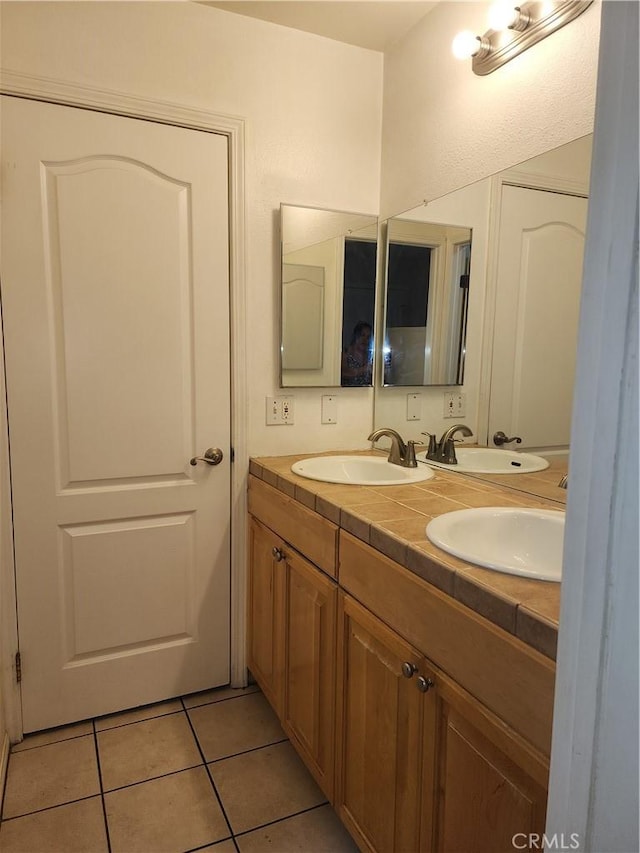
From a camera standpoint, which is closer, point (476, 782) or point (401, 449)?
point (476, 782)

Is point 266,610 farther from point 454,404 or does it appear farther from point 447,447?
point 454,404

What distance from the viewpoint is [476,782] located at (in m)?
0.96

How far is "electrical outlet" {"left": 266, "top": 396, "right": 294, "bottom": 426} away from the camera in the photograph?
216cm

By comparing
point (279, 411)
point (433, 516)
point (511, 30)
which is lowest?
point (433, 516)

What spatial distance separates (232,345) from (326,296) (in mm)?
433

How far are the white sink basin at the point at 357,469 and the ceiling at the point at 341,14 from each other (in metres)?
1.57

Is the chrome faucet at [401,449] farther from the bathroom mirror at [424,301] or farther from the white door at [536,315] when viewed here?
the white door at [536,315]

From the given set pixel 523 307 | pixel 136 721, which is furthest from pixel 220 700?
pixel 523 307

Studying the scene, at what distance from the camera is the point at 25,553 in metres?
1.86

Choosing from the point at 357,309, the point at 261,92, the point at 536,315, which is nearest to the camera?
the point at 536,315

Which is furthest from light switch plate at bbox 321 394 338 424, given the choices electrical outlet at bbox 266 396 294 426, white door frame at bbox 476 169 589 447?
white door frame at bbox 476 169 589 447

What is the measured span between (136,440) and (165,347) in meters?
0.35

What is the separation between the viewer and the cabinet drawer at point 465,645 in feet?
2.74

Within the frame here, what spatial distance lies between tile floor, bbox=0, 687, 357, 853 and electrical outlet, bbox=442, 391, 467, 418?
1264 mm
